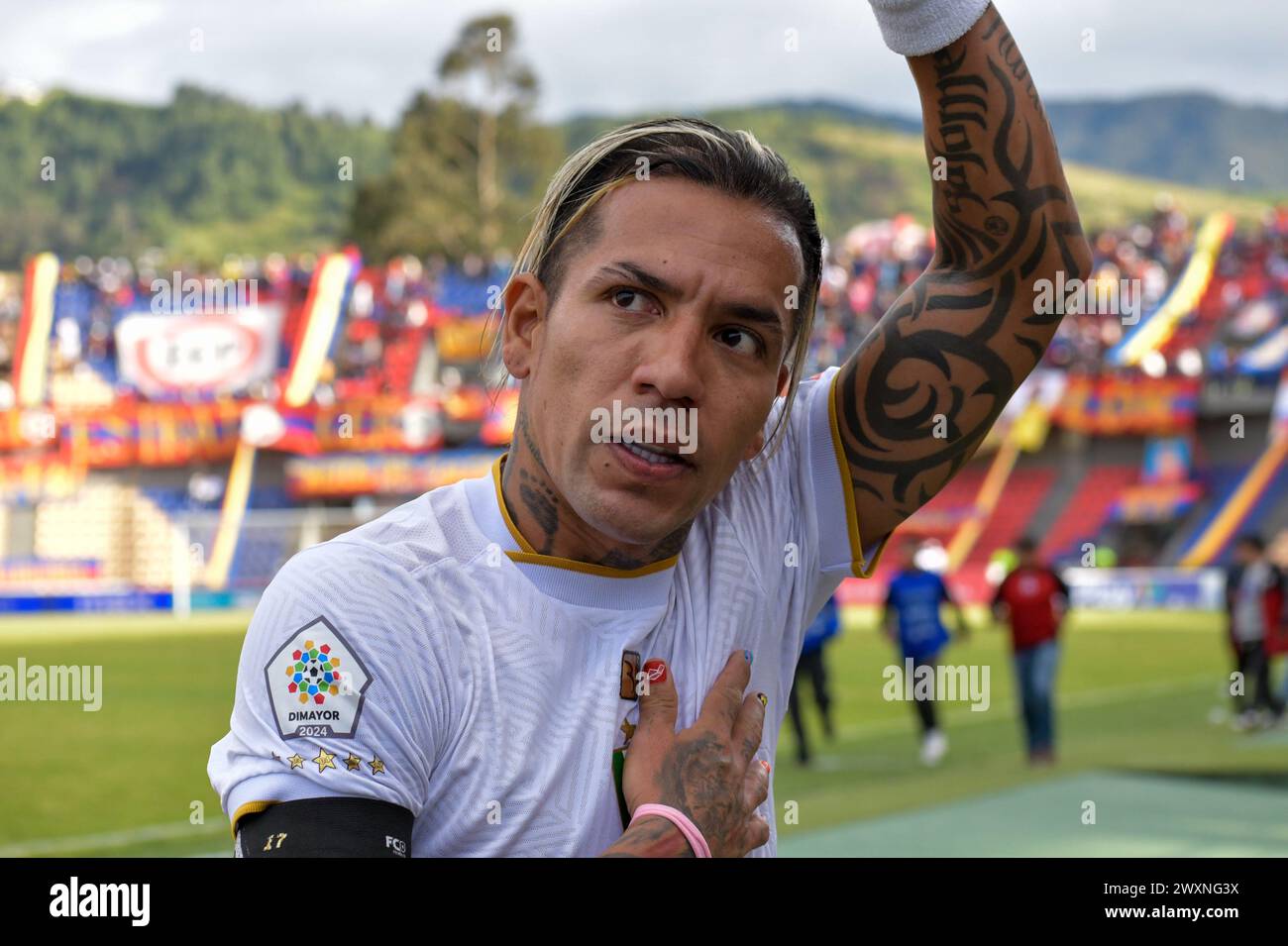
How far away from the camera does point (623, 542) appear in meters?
2.03

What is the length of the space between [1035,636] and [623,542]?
35.8 ft

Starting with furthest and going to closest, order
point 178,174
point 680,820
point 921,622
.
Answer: point 178,174, point 921,622, point 680,820

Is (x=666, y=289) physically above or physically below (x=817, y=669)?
above

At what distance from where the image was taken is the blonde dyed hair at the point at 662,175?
6.59ft

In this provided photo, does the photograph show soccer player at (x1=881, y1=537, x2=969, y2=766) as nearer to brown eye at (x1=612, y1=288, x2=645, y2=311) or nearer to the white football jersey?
the white football jersey

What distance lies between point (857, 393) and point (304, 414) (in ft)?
140

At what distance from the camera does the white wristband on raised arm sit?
6.35 feet

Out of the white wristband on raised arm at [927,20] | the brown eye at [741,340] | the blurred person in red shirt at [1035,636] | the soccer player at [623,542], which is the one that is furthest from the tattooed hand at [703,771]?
the blurred person in red shirt at [1035,636]

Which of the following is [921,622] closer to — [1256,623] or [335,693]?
[1256,623]

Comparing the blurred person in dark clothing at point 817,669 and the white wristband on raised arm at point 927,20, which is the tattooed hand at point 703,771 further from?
the blurred person in dark clothing at point 817,669

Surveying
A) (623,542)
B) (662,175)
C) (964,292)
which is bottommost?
(623,542)

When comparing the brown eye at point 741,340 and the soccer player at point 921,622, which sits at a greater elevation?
the brown eye at point 741,340

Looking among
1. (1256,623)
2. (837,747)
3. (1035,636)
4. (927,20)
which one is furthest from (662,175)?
(1256,623)

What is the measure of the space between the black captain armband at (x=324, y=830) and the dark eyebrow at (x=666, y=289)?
76 cm
